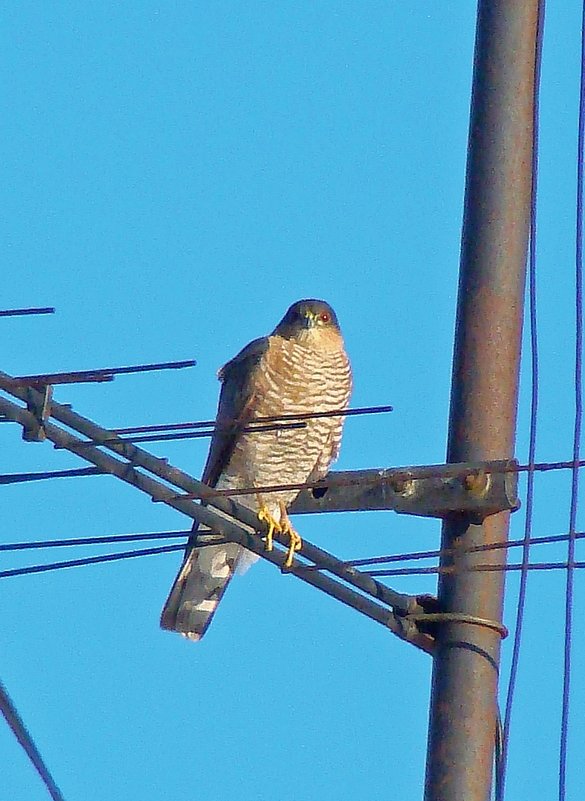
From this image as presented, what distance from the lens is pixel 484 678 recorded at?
12.9ft

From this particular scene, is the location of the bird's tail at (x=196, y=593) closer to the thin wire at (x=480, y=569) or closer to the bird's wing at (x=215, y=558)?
the bird's wing at (x=215, y=558)

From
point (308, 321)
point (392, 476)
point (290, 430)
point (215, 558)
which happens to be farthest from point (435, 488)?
point (308, 321)

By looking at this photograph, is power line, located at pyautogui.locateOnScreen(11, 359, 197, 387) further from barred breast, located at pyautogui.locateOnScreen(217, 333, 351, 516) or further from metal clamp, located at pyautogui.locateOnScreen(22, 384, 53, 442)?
barred breast, located at pyautogui.locateOnScreen(217, 333, 351, 516)

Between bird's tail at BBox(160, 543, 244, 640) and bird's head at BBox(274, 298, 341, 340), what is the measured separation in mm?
1086

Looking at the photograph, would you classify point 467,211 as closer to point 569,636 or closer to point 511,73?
point 511,73

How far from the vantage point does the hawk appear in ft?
23.3

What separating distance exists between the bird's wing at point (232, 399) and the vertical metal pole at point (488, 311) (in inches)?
117

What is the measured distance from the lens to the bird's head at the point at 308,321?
7.71 meters

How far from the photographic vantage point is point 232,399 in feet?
23.7

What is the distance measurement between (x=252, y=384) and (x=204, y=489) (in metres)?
3.46

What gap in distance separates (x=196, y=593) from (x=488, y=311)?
3.24 meters

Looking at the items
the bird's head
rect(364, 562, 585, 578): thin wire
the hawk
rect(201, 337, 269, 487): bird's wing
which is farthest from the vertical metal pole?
the bird's head

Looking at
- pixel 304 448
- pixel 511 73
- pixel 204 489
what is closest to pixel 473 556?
pixel 204 489

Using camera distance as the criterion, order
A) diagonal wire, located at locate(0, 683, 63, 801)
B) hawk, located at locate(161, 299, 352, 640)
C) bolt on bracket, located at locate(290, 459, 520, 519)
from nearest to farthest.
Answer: diagonal wire, located at locate(0, 683, 63, 801)
bolt on bracket, located at locate(290, 459, 520, 519)
hawk, located at locate(161, 299, 352, 640)
